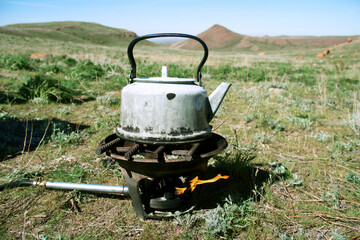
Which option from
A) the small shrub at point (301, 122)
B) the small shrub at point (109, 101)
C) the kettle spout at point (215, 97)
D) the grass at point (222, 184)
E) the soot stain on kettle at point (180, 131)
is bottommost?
the grass at point (222, 184)

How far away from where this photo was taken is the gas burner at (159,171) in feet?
5.95

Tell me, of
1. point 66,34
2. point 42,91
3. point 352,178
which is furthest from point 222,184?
point 66,34

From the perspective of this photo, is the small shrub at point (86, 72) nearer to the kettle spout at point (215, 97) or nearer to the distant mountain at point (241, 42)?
the kettle spout at point (215, 97)

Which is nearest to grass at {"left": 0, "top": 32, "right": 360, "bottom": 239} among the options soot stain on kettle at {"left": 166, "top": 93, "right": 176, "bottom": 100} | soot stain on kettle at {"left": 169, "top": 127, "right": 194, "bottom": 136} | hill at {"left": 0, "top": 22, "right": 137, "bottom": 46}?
soot stain on kettle at {"left": 169, "top": 127, "right": 194, "bottom": 136}

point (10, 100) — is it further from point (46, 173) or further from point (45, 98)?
point (46, 173)

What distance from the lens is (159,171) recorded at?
1881 millimetres

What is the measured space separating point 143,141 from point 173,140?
234mm

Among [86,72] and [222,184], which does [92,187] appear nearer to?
[222,184]

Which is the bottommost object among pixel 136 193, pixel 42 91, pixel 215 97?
pixel 136 193

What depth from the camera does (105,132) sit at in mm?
4078

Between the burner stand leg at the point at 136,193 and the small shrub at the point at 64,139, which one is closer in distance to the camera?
the burner stand leg at the point at 136,193

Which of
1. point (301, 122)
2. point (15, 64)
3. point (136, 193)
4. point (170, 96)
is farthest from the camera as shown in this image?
point (15, 64)

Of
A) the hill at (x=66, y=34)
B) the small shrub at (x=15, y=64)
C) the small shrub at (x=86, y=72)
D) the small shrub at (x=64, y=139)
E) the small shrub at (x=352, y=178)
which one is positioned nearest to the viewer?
the small shrub at (x=352, y=178)

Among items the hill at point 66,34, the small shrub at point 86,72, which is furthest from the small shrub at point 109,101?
the hill at point 66,34
